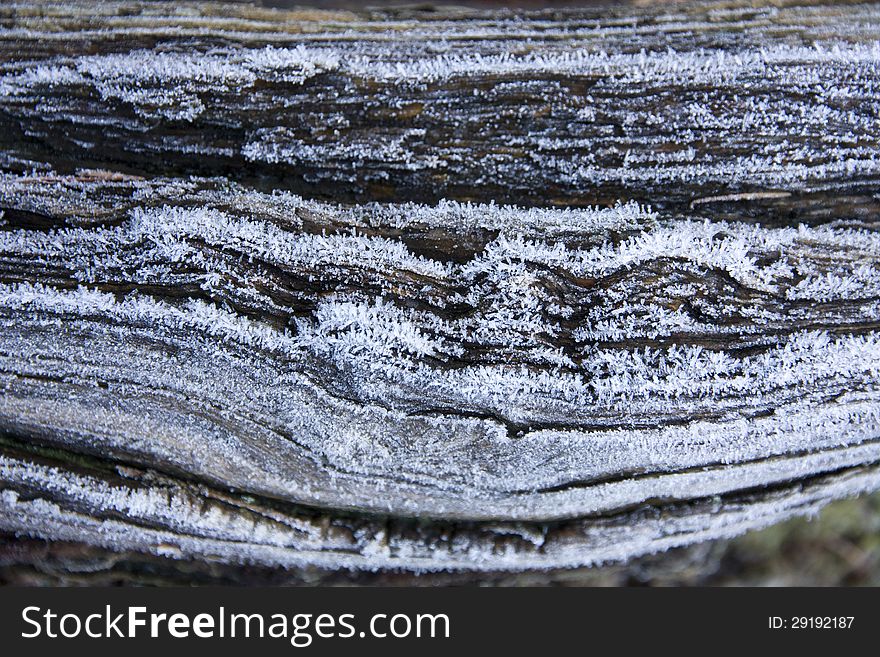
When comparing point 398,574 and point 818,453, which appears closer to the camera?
point 818,453

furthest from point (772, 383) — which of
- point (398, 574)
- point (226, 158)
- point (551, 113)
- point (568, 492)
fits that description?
point (226, 158)

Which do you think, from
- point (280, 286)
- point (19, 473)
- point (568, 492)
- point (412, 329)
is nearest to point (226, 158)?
point (280, 286)

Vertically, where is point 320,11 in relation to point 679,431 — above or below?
above

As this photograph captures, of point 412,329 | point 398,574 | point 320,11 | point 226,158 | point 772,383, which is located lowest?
point 398,574

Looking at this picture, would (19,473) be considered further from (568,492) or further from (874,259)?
(874,259)

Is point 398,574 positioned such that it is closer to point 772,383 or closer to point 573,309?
point 573,309

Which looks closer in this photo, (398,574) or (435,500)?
(435,500)
